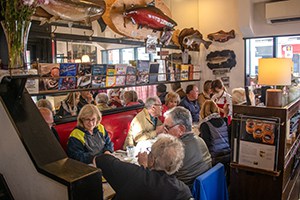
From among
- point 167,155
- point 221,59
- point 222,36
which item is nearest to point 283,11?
point 222,36

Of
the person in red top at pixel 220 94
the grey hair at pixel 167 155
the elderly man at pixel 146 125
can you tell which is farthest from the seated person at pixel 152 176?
the person in red top at pixel 220 94

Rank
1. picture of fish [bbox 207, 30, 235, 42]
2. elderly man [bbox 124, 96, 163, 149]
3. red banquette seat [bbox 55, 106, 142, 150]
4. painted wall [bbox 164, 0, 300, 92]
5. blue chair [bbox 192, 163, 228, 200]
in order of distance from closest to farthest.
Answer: blue chair [bbox 192, 163, 228, 200] < elderly man [bbox 124, 96, 163, 149] < red banquette seat [bbox 55, 106, 142, 150] < painted wall [bbox 164, 0, 300, 92] < picture of fish [bbox 207, 30, 235, 42]

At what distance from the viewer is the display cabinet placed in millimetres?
2816

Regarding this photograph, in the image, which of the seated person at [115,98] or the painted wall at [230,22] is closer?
the seated person at [115,98]

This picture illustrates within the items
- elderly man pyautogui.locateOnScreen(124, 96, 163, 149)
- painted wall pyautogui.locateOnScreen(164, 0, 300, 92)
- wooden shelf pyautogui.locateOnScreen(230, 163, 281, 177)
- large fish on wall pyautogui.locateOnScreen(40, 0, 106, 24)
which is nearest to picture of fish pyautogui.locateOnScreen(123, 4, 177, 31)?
large fish on wall pyautogui.locateOnScreen(40, 0, 106, 24)

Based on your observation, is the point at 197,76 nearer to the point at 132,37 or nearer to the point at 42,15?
the point at 132,37

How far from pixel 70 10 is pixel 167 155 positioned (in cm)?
173

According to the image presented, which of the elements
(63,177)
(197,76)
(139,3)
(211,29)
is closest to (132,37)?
(139,3)

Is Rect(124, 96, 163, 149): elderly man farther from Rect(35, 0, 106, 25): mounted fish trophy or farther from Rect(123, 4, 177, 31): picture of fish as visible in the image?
Rect(35, 0, 106, 25): mounted fish trophy

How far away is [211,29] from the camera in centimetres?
658

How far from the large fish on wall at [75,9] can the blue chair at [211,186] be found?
75.0 inches

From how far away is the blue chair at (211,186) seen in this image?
2045 mm

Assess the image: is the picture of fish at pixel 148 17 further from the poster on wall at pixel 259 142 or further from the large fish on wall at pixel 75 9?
the poster on wall at pixel 259 142

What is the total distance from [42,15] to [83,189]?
1884 mm
